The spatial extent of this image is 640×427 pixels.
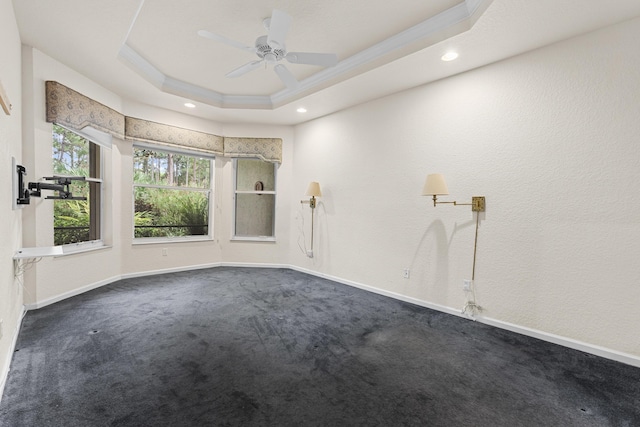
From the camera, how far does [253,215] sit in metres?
5.45

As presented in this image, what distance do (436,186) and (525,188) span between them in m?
0.78

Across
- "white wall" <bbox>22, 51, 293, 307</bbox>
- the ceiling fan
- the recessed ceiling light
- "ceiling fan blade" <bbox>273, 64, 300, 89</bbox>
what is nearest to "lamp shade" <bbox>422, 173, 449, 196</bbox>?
the recessed ceiling light

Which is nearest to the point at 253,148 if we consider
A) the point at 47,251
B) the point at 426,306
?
the point at 47,251

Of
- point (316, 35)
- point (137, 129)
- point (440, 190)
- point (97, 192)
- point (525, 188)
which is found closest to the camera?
point (525, 188)

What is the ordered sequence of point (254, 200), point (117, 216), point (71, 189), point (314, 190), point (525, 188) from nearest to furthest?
point (525, 188)
point (71, 189)
point (117, 216)
point (314, 190)
point (254, 200)

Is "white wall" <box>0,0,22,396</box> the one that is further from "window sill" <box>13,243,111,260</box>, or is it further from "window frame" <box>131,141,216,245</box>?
"window frame" <box>131,141,216,245</box>

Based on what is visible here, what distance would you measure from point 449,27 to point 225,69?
2.59m

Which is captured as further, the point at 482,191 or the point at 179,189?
the point at 179,189

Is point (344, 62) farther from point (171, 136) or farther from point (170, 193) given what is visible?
point (170, 193)

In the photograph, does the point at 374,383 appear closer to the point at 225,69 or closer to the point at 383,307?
the point at 383,307

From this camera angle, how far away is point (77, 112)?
3.30 metres

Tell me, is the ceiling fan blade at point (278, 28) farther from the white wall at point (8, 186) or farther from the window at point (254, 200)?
the window at point (254, 200)

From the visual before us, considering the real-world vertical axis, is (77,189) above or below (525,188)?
below

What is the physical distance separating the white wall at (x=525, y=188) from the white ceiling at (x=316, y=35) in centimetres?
30
